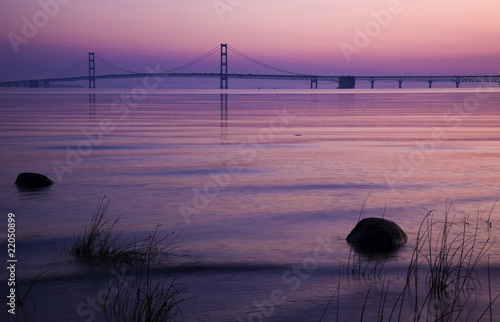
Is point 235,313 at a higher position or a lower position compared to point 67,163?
lower

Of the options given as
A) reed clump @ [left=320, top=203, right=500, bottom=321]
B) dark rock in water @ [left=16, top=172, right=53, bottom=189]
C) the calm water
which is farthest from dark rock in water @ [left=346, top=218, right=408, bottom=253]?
dark rock in water @ [left=16, top=172, right=53, bottom=189]

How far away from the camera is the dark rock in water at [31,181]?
13.9 m

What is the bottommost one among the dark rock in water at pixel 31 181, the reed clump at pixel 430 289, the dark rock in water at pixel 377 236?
the reed clump at pixel 430 289

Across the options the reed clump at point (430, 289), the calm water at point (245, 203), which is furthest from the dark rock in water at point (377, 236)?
the reed clump at point (430, 289)

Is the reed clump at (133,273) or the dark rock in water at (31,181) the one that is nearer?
the reed clump at (133,273)

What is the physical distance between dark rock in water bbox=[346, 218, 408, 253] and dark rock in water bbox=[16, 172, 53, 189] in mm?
7867

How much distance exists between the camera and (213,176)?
15.9m

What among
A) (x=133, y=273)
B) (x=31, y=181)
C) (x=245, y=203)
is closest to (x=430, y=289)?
(x=133, y=273)

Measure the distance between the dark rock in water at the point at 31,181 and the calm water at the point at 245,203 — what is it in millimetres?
230

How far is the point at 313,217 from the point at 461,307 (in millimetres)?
4639

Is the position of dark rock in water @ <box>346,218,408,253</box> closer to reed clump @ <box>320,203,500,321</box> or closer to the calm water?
the calm water

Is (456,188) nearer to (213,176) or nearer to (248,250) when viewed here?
(213,176)

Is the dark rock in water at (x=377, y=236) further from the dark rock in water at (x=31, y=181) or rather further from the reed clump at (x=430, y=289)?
the dark rock in water at (x=31, y=181)

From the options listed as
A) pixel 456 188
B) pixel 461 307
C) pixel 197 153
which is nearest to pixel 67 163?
pixel 197 153
